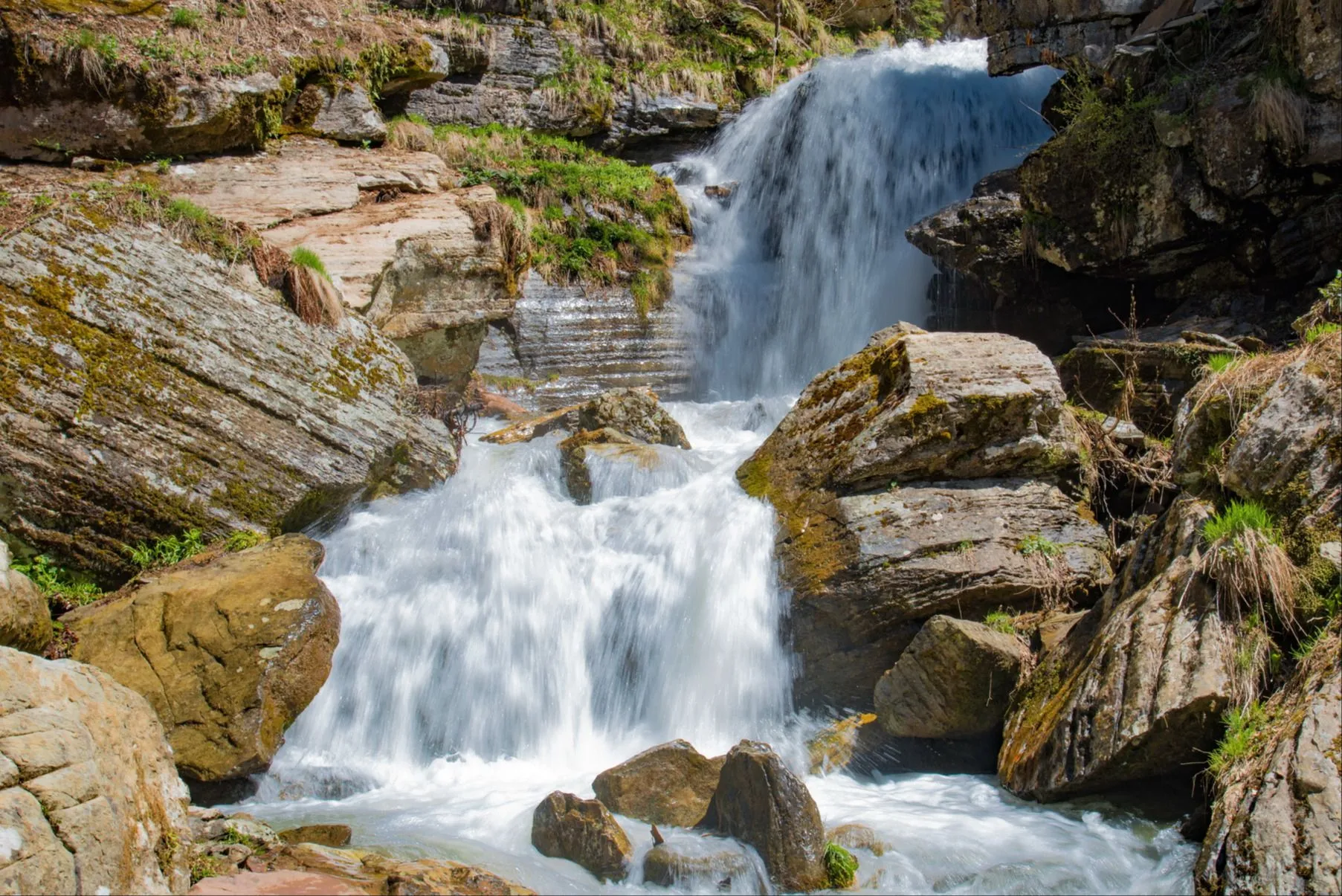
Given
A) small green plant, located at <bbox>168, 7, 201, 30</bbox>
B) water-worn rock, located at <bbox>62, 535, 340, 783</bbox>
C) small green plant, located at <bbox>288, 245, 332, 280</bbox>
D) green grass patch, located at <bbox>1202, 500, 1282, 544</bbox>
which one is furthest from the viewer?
small green plant, located at <bbox>168, 7, 201, 30</bbox>

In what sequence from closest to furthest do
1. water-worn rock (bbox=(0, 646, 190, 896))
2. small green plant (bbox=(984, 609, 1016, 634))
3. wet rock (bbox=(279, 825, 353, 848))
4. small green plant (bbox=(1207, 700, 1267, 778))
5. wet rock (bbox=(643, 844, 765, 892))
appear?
1. water-worn rock (bbox=(0, 646, 190, 896))
2. small green plant (bbox=(1207, 700, 1267, 778))
3. wet rock (bbox=(643, 844, 765, 892))
4. wet rock (bbox=(279, 825, 353, 848))
5. small green plant (bbox=(984, 609, 1016, 634))

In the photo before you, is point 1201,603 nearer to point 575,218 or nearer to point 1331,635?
point 1331,635

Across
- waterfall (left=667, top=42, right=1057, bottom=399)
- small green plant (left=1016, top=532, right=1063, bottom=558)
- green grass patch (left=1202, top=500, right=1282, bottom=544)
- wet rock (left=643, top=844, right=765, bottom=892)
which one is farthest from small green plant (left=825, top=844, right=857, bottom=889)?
waterfall (left=667, top=42, right=1057, bottom=399)

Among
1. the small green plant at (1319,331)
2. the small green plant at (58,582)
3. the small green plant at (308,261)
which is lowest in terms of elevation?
the small green plant at (58,582)

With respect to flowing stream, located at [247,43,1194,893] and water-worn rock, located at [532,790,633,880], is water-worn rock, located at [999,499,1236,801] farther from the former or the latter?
water-worn rock, located at [532,790,633,880]

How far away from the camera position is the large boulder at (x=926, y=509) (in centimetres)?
622

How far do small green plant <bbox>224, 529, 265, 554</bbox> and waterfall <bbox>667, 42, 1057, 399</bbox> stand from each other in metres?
6.99

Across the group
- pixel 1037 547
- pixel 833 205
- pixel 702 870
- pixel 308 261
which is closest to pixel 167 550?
pixel 308 261

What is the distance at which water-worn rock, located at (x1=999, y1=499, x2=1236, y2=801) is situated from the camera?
4.47 meters

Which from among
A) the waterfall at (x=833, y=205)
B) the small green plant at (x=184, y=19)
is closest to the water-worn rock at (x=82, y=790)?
the waterfall at (x=833, y=205)

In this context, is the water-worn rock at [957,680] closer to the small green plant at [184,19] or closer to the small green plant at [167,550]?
the small green plant at [167,550]

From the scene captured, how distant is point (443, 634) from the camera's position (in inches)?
264

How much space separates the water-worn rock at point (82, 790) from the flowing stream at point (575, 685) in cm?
118

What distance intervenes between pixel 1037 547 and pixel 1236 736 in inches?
87.9
